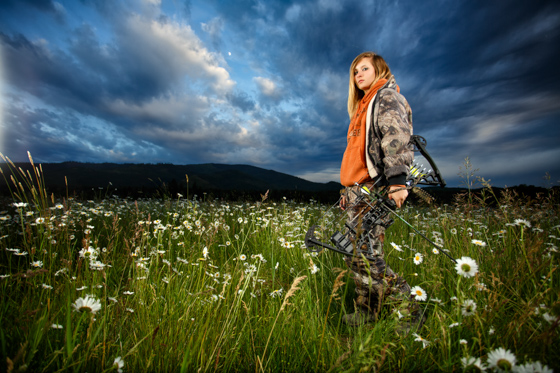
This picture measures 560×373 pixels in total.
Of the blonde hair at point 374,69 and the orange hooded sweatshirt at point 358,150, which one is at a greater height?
the blonde hair at point 374,69

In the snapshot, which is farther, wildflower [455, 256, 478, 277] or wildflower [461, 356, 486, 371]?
wildflower [455, 256, 478, 277]

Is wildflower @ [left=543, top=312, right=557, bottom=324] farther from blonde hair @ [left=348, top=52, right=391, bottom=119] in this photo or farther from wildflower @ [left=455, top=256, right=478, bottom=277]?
blonde hair @ [left=348, top=52, right=391, bottom=119]

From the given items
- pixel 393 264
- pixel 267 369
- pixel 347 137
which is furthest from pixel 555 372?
pixel 347 137

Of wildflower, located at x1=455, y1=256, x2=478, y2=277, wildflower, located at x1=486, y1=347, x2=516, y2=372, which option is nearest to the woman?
wildflower, located at x1=455, y1=256, x2=478, y2=277

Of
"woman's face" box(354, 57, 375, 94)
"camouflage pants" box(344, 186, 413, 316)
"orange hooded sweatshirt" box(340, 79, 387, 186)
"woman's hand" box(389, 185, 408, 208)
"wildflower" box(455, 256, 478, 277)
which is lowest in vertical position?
"camouflage pants" box(344, 186, 413, 316)

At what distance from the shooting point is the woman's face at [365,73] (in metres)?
3.30

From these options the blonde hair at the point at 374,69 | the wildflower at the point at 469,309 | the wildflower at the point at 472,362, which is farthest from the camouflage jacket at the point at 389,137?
the wildflower at the point at 472,362

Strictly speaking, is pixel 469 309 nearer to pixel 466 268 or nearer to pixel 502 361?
pixel 466 268

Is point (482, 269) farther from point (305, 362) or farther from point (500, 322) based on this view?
point (305, 362)

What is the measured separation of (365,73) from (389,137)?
1117mm

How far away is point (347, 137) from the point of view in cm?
349

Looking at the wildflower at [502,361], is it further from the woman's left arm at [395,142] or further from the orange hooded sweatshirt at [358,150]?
the orange hooded sweatshirt at [358,150]

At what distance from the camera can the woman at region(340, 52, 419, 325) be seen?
2.61 m

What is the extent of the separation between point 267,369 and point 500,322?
1.88 meters
